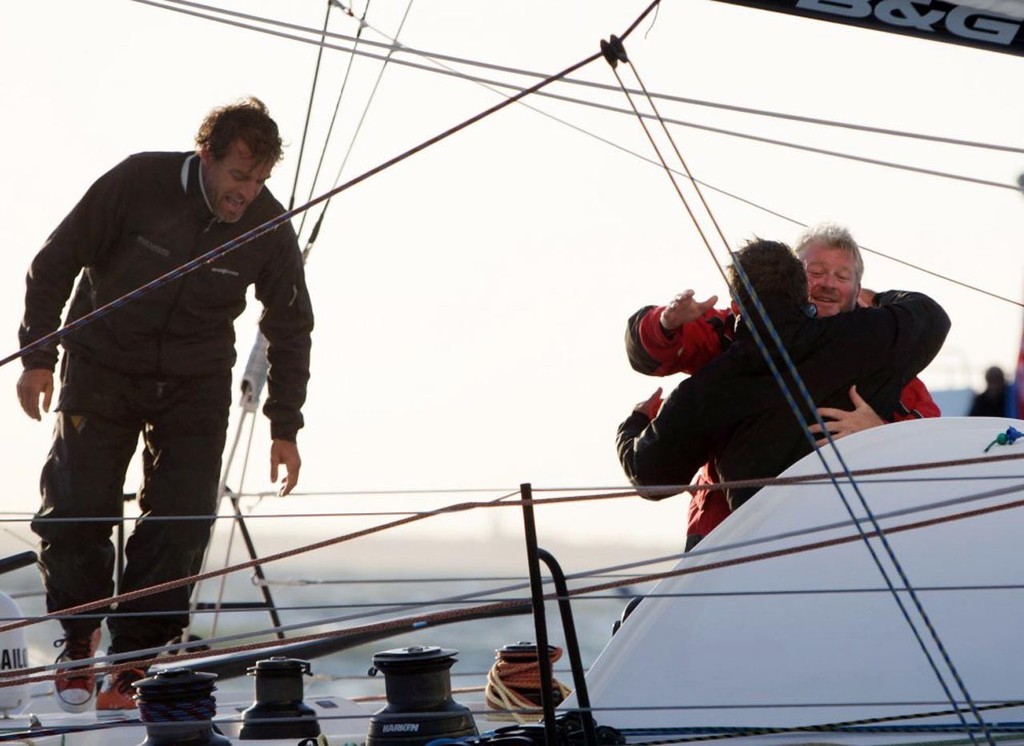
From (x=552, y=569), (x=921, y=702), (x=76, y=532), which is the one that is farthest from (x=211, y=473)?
(x=921, y=702)

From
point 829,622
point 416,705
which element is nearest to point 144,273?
point 416,705

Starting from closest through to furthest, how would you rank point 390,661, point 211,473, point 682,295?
point 390,661 < point 682,295 < point 211,473

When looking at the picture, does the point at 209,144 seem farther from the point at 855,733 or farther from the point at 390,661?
the point at 855,733

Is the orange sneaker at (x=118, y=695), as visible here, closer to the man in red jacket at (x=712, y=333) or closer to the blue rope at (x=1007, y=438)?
the man in red jacket at (x=712, y=333)

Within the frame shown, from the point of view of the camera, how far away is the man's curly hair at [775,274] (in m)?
2.82

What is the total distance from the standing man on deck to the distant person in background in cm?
641

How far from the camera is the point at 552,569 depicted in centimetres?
231

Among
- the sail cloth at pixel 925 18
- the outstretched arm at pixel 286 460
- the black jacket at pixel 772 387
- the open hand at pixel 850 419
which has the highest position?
the outstretched arm at pixel 286 460

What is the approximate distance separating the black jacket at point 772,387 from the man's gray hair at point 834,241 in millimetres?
259

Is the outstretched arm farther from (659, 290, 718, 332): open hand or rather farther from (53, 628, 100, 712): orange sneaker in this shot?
(659, 290, 718, 332): open hand

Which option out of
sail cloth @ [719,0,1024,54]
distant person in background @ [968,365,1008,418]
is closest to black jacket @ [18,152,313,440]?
sail cloth @ [719,0,1024,54]

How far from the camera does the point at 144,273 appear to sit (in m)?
3.65

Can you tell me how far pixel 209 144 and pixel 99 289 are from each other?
0.45 meters

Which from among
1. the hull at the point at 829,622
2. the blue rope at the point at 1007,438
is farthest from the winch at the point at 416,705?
the blue rope at the point at 1007,438
